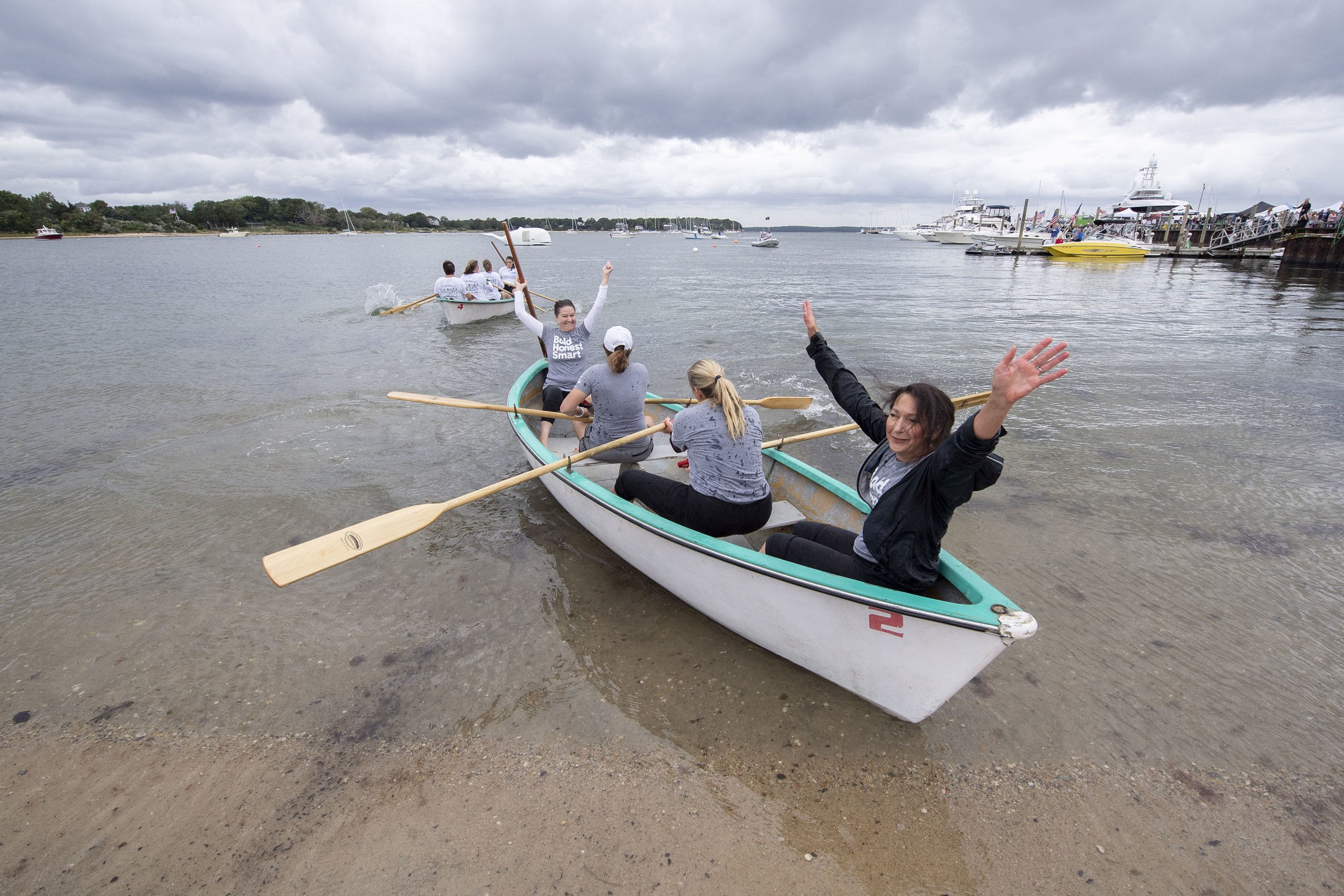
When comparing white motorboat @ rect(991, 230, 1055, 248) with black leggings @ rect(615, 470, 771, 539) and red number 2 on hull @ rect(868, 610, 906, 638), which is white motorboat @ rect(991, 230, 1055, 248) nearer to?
black leggings @ rect(615, 470, 771, 539)

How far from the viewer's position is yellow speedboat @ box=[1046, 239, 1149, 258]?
4331cm

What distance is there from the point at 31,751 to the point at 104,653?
874 mm

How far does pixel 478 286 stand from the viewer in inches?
682

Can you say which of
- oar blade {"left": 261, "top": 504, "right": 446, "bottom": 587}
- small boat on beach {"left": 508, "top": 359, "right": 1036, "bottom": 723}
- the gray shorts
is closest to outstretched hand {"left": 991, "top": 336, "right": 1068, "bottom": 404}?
small boat on beach {"left": 508, "top": 359, "right": 1036, "bottom": 723}

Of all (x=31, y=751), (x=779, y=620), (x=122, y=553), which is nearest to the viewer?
(x=31, y=751)

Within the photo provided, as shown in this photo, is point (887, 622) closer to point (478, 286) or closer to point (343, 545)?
point (343, 545)

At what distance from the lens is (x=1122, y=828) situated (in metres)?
2.80

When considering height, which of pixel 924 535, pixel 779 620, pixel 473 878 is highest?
pixel 924 535

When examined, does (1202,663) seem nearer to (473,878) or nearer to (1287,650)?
(1287,650)

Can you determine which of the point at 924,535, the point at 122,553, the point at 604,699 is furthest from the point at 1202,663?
A: the point at 122,553

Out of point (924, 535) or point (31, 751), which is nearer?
point (924, 535)

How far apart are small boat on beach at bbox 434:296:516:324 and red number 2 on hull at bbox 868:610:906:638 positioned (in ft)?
54.3

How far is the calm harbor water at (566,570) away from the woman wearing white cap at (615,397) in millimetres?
966

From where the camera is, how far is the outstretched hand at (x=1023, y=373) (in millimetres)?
2021
